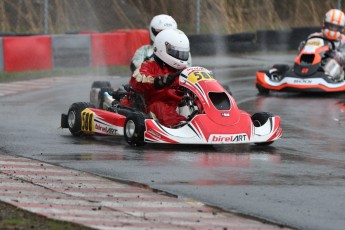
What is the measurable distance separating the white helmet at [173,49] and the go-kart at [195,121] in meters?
0.28

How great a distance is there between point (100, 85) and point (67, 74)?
7.50m

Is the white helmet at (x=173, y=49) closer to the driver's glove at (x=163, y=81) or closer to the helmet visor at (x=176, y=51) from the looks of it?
the helmet visor at (x=176, y=51)

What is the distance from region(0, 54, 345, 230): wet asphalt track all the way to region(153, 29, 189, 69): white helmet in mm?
1061

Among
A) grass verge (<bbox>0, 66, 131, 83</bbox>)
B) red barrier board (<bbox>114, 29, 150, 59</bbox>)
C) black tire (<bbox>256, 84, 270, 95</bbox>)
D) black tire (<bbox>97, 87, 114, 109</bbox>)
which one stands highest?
red barrier board (<bbox>114, 29, 150, 59</bbox>)

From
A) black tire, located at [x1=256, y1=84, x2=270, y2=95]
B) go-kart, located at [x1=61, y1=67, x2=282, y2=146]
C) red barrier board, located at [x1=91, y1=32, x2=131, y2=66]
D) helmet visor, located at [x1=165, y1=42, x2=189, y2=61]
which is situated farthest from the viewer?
red barrier board, located at [x1=91, y1=32, x2=131, y2=66]

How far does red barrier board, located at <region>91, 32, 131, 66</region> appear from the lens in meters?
23.9

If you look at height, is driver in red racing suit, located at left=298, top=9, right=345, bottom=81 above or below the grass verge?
above

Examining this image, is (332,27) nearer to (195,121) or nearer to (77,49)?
(77,49)

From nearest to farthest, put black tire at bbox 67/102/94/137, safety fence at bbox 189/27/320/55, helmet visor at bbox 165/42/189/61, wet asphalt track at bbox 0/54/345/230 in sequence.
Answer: wet asphalt track at bbox 0/54/345/230
helmet visor at bbox 165/42/189/61
black tire at bbox 67/102/94/137
safety fence at bbox 189/27/320/55

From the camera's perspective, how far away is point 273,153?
37.3 feet

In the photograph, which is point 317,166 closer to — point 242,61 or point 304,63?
point 304,63

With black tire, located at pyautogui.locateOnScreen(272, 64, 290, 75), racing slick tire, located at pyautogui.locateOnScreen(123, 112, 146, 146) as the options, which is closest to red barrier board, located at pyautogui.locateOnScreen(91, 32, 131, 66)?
black tire, located at pyautogui.locateOnScreen(272, 64, 290, 75)

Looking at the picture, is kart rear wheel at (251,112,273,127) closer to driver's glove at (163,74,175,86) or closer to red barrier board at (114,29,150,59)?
driver's glove at (163,74,175,86)

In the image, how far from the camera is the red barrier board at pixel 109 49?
78.4 ft
